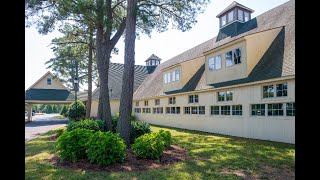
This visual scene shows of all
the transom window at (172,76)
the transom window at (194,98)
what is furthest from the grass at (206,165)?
the transom window at (172,76)

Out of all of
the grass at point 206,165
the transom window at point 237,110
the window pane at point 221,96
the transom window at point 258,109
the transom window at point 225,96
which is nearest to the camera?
the grass at point 206,165

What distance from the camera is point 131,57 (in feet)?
34.9

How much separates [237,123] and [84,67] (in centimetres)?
3821

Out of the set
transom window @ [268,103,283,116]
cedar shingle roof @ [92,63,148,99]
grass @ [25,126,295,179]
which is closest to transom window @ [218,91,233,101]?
transom window @ [268,103,283,116]

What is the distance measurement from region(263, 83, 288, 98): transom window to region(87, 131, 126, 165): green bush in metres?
9.05

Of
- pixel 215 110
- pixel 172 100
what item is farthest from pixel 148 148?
pixel 172 100

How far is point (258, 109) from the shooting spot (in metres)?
13.8

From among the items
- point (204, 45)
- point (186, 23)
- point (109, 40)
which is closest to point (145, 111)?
point (204, 45)

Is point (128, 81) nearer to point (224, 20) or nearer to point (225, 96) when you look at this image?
point (225, 96)

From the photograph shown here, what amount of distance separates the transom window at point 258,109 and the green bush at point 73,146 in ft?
32.4

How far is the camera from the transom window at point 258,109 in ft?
44.3

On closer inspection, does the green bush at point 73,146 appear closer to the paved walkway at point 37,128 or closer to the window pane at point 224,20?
the paved walkway at point 37,128

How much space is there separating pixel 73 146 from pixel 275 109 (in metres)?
10.4
